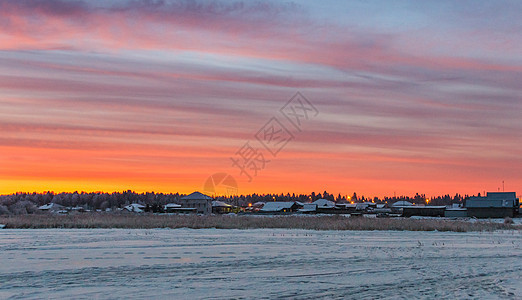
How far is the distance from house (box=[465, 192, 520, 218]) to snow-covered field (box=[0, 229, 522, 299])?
87794mm

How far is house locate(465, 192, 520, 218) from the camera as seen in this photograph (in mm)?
109562

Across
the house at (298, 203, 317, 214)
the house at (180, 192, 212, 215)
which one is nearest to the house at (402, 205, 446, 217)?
the house at (298, 203, 317, 214)

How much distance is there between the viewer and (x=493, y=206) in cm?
11106

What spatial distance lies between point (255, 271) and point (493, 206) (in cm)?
10404

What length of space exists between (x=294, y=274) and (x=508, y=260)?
34.6 ft

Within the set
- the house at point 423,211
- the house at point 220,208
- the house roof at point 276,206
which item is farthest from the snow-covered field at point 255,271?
the house at point 220,208

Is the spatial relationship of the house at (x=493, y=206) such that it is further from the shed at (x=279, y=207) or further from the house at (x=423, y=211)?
the shed at (x=279, y=207)

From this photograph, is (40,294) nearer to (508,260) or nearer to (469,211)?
(508,260)

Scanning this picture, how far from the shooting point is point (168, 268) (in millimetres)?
19594

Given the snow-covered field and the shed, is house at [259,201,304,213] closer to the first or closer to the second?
the shed

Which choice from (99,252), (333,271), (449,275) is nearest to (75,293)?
(333,271)

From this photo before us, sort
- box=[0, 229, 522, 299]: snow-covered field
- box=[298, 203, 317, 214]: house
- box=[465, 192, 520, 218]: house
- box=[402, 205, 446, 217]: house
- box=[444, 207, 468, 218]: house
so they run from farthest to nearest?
1. box=[298, 203, 317, 214]: house
2. box=[402, 205, 446, 217]: house
3. box=[444, 207, 468, 218]: house
4. box=[465, 192, 520, 218]: house
5. box=[0, 229, 522, 299]: snow-covered field

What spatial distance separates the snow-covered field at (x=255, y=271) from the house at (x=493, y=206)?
87794 millimetres

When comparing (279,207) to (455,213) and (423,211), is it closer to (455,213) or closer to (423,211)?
(423,211)
